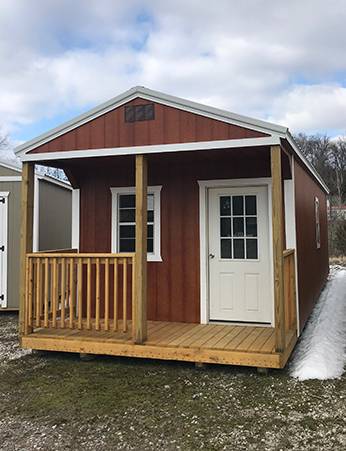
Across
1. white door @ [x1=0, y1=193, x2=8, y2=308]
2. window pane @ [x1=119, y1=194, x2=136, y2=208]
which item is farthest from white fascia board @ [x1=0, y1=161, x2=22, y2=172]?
window pane @ [x1=119, y1=194, x2=136, y2=208]

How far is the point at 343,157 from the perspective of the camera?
31141mm

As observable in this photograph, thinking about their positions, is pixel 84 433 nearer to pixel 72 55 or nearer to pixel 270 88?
pixel 72 55

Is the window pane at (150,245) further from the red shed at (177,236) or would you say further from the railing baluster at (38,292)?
the railing baluster at (38,292)

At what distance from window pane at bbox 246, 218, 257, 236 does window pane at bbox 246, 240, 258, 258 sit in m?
0.11

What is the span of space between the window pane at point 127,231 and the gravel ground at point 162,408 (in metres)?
1.89

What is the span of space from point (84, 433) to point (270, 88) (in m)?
21.9

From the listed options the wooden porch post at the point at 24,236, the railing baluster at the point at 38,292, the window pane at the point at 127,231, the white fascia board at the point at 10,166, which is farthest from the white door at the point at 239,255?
the white fascia board at the point at 10,166

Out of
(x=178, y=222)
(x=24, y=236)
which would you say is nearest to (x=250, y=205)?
(x=178, y=222)

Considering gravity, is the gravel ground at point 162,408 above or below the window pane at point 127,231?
below

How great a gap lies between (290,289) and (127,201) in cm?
255

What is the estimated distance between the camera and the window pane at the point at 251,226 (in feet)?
18.6


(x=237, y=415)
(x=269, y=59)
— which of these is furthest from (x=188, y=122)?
(x=269, y=59)

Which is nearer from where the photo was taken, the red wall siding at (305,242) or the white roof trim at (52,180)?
the red wall siding at (305,242)

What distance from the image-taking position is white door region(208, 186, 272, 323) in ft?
18.3
